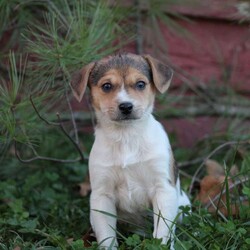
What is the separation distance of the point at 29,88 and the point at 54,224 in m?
0.99

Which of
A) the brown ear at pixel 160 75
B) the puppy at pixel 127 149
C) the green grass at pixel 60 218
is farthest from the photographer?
the brown ear at pixel 160 75

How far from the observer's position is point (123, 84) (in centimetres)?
378

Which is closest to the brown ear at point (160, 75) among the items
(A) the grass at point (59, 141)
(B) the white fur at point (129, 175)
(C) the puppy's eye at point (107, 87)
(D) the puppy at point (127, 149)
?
(D) the puppy at point (127, 149)

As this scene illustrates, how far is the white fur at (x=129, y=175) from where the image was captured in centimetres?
378

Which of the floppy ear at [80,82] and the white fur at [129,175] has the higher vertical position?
the floppy ear at [80,82]

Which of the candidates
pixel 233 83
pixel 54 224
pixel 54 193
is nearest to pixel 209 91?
pixel 233 83

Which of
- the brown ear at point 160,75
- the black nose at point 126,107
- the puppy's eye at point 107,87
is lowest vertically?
the black nose at point 126,107

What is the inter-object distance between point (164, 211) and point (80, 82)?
0.96 meters

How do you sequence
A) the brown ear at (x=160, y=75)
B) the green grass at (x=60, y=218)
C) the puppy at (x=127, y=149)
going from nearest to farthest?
the green grass at (x=60, y=218) → the puppy at (x=127, y=149) → the brown ear at (x=160, y=75)

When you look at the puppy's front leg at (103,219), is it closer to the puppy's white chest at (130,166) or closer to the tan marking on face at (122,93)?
the puppy's white chest at (130,166)

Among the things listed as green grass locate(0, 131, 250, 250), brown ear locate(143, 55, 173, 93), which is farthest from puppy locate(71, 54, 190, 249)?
green grass locate(0, 131, 250, 250)

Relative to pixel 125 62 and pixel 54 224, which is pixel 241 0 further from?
pixel 54 224

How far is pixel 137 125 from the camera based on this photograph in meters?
3.89

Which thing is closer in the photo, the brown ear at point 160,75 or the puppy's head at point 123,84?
the puppy's head at point 123,84
